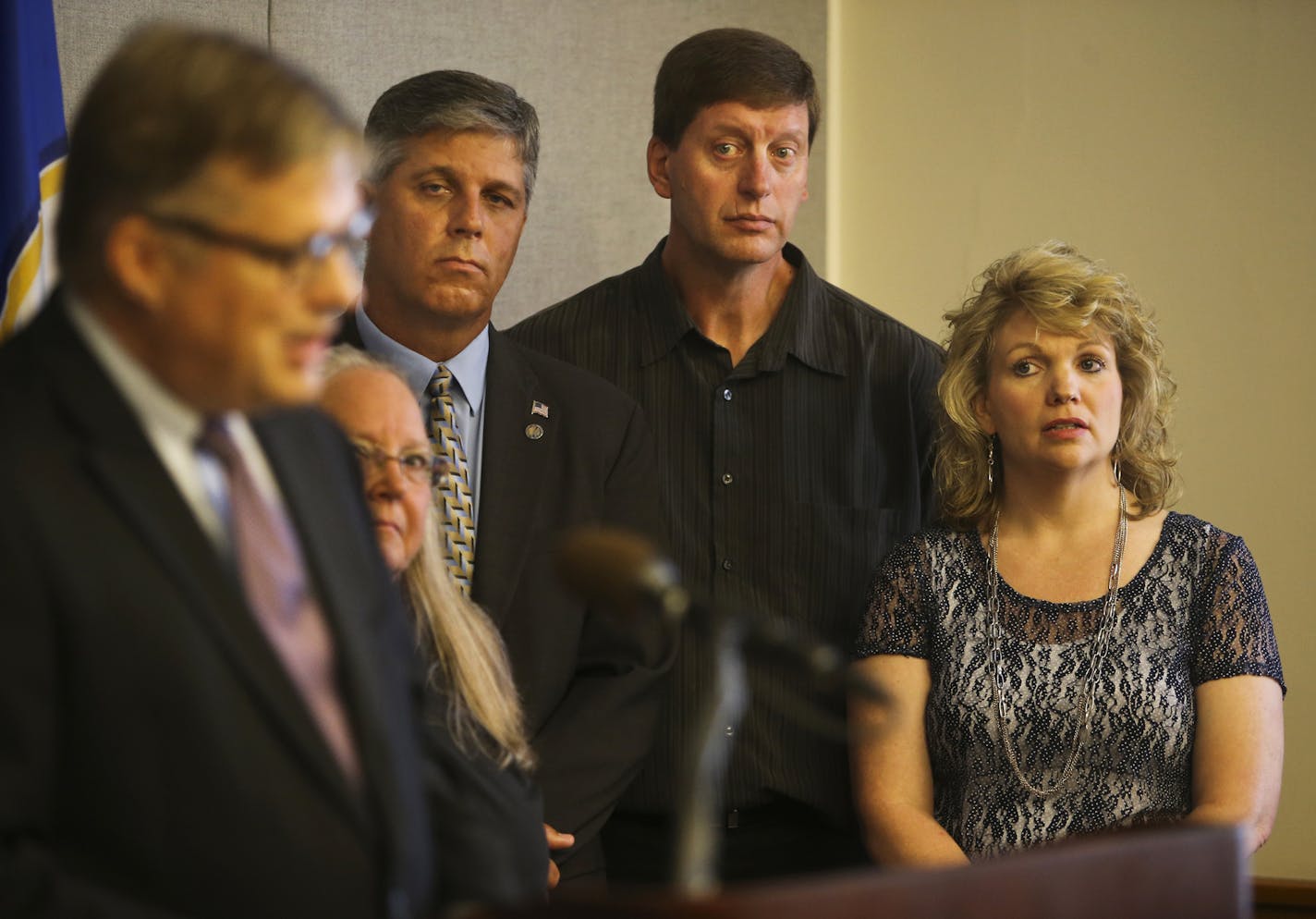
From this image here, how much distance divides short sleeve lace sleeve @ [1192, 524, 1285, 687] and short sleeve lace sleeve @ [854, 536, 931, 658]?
0.48 metres

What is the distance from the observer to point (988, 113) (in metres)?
4.00

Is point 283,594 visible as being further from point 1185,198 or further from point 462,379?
point 1185,198

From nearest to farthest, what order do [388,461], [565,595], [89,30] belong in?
[388,461]
[565,595]
[89,30]

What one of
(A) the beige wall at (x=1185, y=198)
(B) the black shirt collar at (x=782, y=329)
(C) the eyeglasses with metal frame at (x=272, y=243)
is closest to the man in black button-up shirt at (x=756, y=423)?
(B) the black shirt collar at (x=782, y=329)

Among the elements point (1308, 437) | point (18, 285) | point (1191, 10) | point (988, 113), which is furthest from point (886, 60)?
point (18, 285)

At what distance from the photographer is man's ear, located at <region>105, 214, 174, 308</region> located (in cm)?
119

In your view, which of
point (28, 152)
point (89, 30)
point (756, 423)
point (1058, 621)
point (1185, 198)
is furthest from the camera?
point (1185, 198)

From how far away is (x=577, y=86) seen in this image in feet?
12.8

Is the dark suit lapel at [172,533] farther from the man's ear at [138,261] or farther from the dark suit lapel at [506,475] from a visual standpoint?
the dark suit lapel at [506,475]

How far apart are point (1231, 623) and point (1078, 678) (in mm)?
282

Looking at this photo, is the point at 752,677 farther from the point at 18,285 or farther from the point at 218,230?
the point at 218,230

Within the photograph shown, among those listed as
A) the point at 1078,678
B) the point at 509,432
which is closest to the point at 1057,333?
the point at 1078,678

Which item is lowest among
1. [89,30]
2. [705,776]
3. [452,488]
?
[705,776]

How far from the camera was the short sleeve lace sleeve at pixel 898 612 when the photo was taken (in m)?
→ 2.85
